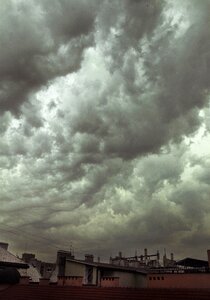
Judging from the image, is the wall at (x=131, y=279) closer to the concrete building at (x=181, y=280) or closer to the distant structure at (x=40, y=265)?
the concrete building at (x=181, y=280)

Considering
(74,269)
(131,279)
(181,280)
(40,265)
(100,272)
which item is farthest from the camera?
(40,265)

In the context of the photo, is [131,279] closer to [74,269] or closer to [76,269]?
[76,269]

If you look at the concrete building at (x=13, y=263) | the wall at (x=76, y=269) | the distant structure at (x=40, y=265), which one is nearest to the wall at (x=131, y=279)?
the wall at (x=76, y=269)

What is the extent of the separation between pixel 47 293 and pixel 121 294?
8083mm

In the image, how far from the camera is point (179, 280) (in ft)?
93.4

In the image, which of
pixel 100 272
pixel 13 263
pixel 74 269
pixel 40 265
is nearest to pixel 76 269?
pixel 74 269

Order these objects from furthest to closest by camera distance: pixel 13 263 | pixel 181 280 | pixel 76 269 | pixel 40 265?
pixel 40 265, pixel 76 269, pixel 13 263, pixel 181 280

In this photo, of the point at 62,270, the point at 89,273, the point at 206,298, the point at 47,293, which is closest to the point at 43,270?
the point at 62,270

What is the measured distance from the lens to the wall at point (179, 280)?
91.8ft

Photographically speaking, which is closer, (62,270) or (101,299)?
(101,299)

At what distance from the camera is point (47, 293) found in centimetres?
2734

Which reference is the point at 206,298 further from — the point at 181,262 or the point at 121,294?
the point at 181,262

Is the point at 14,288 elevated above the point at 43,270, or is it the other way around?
the point at 43,270

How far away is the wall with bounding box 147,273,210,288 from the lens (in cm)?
2797
